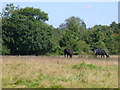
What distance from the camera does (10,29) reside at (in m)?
46.1

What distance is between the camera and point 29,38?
4481 centimetres

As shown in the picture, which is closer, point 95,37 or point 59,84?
point 59,84

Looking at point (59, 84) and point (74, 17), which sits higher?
point (74, 17)

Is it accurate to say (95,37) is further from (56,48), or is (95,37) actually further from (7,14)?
(7,14)

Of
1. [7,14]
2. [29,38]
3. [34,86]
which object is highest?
[7,14]

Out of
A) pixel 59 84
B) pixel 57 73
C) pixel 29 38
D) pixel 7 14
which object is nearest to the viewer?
pixel 59 84

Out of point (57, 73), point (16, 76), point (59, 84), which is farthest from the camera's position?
point (57, 73)

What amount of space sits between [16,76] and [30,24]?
33960mm

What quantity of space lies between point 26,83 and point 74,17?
70.5m

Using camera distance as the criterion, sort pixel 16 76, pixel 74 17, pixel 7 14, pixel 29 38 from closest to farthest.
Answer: pixel 16 76, pixel 29 38, pixel 7 14, pixel 74 17

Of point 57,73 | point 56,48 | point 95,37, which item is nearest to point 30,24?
point 56,48

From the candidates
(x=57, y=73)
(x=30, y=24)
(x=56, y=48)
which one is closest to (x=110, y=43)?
(x=56, y=48)

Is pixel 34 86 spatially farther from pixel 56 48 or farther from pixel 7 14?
Answer: pixel 7 14

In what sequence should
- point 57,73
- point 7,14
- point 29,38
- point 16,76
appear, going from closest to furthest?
point 16,76, point 57,73, point 29,38, point 7,14
